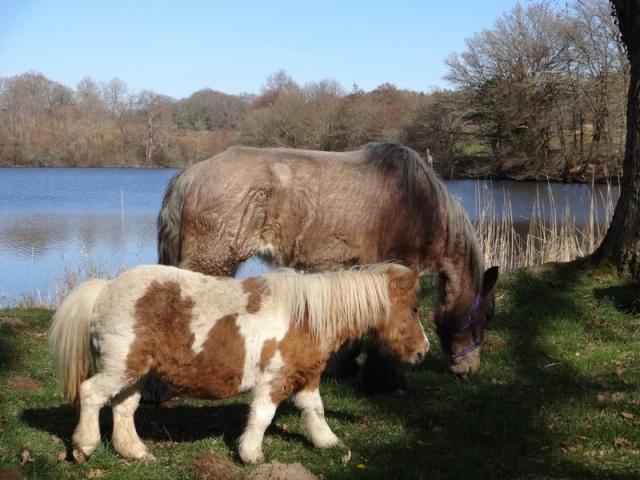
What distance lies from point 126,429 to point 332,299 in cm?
157

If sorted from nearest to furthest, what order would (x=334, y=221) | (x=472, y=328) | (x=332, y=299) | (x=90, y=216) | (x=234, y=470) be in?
(x=234, y=470), (x=332, y=299), (x=334, y=221), (x=472, y=328), (x=90, y=216)

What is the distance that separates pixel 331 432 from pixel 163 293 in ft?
4.96

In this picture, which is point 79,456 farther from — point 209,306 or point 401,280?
point 401,280

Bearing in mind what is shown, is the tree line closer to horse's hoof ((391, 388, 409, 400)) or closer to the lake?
the lake

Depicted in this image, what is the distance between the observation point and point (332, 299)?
14.7 ft

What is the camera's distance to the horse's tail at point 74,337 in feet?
14.0

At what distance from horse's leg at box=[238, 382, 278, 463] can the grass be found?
11 cm

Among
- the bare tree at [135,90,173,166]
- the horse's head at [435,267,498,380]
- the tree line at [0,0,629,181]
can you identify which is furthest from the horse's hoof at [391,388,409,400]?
the bare tree at [135,90,173,166]

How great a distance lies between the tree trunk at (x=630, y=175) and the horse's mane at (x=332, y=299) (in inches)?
201

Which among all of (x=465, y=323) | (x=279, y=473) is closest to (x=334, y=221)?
(x=465, y=323)

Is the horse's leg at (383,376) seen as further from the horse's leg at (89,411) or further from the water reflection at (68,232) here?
the water reflection at (68,232)

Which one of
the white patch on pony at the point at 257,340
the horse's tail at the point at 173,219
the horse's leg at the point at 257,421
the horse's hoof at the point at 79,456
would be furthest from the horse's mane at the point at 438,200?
the horse's hoof at the point at 79,456

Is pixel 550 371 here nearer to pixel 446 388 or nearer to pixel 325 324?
pixel 446 388

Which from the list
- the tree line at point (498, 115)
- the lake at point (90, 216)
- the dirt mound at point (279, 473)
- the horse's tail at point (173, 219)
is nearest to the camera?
the dirt mound at point (279, 473)
